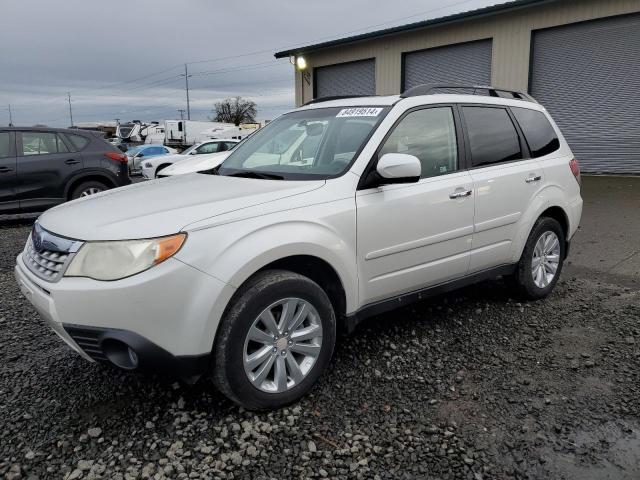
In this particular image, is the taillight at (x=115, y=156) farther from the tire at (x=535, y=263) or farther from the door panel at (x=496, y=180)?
the tire at (x=535, y=263)

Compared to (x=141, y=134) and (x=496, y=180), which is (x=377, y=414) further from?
(x=141, y=134)

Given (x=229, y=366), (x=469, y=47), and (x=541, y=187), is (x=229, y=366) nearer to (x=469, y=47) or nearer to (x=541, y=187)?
(x=541, y=187)

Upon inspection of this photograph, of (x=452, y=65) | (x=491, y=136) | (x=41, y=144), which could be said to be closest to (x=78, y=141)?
(x=41, y=144)

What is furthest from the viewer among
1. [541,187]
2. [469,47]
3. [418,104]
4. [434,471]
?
[469,47]

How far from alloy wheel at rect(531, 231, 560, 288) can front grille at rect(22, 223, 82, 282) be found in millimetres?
3489

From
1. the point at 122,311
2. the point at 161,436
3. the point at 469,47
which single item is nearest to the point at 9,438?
the point at 161,436

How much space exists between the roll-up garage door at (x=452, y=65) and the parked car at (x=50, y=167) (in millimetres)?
10569

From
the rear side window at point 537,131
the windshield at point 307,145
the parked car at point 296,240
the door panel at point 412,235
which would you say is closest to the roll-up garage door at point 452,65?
the rear side window at point 537,131

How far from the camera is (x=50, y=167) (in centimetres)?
875

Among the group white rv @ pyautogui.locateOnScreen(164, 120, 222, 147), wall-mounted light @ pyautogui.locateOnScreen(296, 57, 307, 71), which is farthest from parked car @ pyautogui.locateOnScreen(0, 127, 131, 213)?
white rv @ pyautogui.locateOnScreen(164, 120, 222, 147)

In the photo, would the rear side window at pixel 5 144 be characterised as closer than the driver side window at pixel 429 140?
No

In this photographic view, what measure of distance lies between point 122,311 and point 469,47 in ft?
50.8

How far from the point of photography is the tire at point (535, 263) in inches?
177

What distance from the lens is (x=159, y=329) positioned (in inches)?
101
